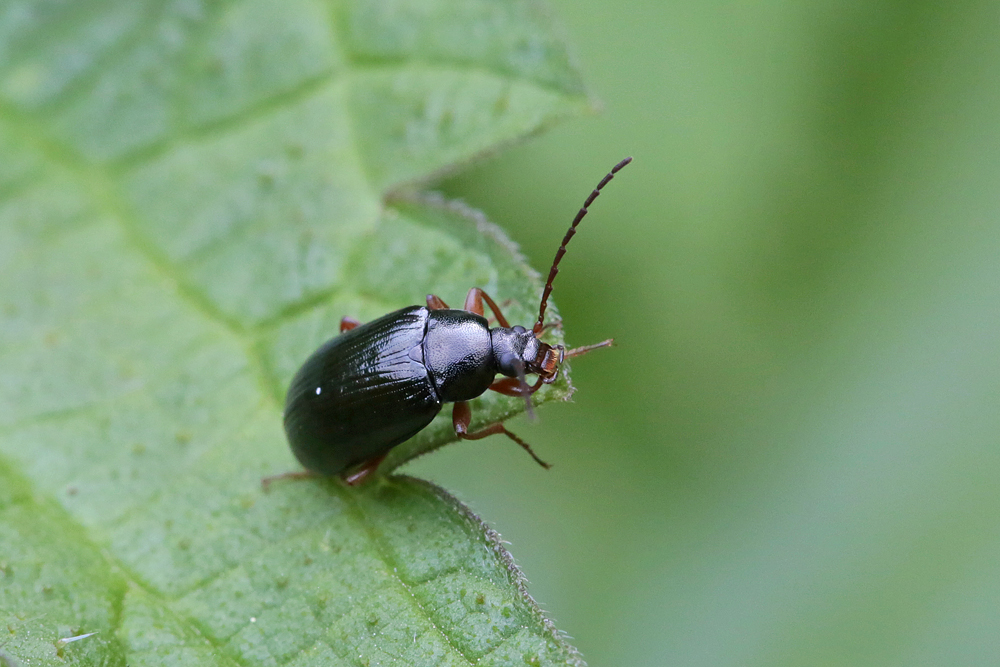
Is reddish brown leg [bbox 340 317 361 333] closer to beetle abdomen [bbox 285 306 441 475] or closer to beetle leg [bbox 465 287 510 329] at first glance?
beetle abdomen [bbox 285 306 441 475]

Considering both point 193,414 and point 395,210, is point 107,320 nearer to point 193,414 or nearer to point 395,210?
point 193,414

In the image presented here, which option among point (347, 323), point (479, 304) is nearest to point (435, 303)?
point (479, 304)

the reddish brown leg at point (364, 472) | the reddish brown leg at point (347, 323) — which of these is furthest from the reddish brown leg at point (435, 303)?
the reddish brown leg at point (364, 472)

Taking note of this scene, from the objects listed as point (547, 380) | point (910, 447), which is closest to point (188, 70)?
point (547, 380)

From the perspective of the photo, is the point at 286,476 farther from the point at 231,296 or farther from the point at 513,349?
the point at 513,349

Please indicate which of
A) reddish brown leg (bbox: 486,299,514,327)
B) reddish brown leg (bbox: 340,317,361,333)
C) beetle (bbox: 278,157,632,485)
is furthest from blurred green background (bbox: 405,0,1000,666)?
reddish brown leg (bbox: 340,317,361,333)

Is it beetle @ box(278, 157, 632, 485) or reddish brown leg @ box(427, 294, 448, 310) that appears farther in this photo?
reddish brown leg @ box(427, 294, 448, 310)

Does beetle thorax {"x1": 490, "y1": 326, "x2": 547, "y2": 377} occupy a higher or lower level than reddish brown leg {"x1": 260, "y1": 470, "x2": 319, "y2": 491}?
higher
